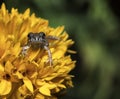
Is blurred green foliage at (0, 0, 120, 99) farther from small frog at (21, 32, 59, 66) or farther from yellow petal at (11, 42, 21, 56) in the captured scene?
yellow petal at (11, 42, 21, 56)

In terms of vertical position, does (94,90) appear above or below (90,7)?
below

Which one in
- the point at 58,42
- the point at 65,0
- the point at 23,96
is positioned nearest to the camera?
the point at 23,96

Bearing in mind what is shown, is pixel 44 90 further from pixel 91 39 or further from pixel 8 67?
pixel 91 39

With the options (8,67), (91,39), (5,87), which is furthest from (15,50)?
(91,39)

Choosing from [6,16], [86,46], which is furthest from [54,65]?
[86,46]

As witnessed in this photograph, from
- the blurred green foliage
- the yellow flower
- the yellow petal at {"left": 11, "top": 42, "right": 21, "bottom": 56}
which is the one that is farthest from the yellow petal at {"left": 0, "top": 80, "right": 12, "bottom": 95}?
the blurred green foliage

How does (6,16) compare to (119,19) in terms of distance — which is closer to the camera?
(6,16)

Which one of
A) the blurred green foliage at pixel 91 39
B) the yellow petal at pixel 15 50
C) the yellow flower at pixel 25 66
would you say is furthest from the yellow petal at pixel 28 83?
the blurred green foliage at pixel 91 39

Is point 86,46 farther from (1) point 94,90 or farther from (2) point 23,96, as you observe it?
(2) point 23,96
